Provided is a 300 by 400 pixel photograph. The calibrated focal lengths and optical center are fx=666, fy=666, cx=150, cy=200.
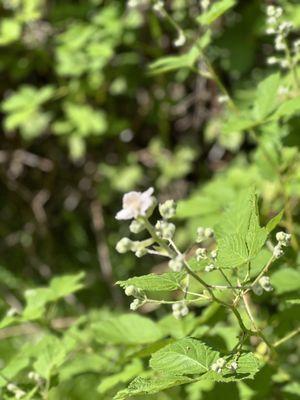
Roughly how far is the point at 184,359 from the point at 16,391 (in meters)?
0.49

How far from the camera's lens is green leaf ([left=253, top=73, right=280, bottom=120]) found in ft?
5.38

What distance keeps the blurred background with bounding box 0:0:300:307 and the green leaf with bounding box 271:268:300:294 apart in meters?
1.21

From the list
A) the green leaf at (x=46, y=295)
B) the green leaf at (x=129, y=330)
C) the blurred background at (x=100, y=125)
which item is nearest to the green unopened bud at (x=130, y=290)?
the green leaf at (x=129, y=330)

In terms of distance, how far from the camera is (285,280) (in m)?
1.49

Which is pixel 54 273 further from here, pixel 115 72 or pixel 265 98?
pixel 265 98

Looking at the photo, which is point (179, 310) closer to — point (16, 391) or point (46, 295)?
point (16, 391)

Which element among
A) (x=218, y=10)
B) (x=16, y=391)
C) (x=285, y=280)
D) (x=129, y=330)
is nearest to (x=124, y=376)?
(x=129, y=330)

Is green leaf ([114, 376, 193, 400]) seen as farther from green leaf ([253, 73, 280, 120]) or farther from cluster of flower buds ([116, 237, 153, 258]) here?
green leaf ([253, 73, 280, 120])

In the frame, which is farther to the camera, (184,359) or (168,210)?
(184,359)

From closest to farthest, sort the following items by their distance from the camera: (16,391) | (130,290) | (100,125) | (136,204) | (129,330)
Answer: (136,204)
(130,290)
(16,391)
(129,330)
(100,125)

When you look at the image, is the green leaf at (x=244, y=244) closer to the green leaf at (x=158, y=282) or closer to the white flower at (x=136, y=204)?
the green leaf at (x=158, y=282)

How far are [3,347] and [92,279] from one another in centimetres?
69

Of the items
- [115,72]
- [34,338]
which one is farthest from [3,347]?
[115,72]

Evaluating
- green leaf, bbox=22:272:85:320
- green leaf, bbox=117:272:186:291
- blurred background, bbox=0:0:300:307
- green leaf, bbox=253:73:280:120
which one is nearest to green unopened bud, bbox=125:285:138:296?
green leaf, bbox=117:272:186:291
